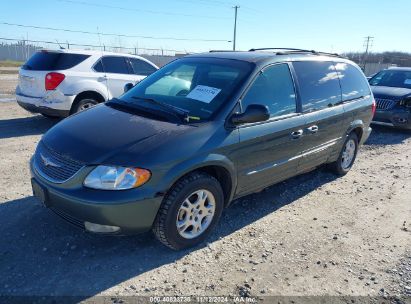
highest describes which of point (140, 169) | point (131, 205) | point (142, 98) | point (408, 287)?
point (142, 98)

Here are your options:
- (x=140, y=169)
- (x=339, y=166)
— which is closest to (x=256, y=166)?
(x=140, y=169)

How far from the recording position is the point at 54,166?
325 cm

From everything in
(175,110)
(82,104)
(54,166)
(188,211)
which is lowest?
(188,211)

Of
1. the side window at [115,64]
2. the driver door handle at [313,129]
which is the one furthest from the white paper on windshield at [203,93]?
the side window at [115,64]

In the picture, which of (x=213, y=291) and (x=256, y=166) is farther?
(x=256, y=166)

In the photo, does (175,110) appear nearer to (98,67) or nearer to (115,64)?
(98,67)

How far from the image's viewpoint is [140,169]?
9.88 ft

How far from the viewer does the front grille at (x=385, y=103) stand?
9453 millimetres

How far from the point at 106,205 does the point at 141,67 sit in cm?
681

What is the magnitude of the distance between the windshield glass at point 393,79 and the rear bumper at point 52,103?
8720mm

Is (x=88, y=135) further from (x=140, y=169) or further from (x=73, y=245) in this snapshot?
(x=73, y=245)

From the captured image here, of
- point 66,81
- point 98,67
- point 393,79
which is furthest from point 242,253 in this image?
point 393,79

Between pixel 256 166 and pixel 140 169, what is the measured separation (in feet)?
4.71

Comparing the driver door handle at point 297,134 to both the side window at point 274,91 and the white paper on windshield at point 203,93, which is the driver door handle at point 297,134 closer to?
the side window at point 274,91
